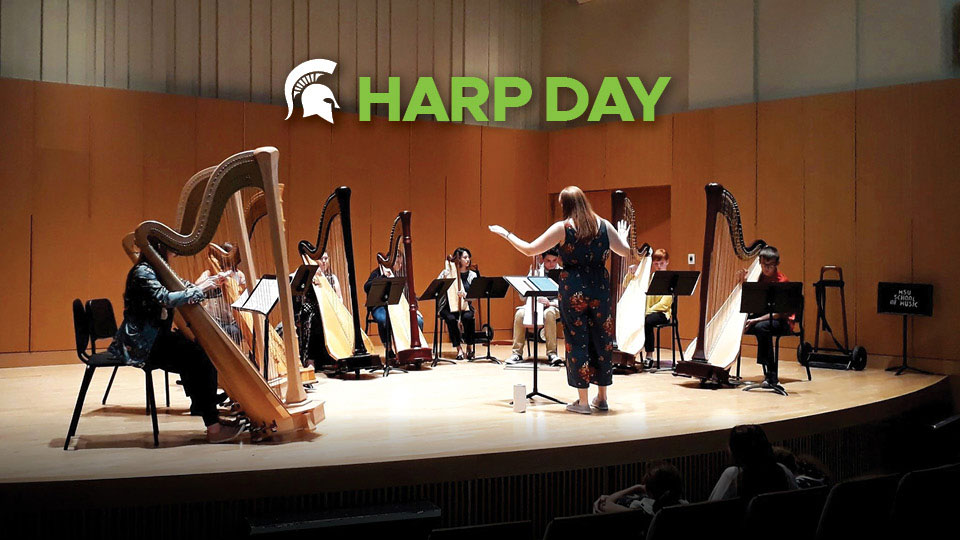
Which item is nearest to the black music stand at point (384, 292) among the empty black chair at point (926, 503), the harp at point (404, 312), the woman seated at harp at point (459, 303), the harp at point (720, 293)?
the harp at point (404, 312)

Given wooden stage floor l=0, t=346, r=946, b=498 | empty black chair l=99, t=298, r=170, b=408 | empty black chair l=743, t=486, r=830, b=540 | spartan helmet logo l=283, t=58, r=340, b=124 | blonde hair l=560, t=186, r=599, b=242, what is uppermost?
spartan helmet logo l=283, t=58, r=340, b=124

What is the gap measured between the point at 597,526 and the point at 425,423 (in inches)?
106

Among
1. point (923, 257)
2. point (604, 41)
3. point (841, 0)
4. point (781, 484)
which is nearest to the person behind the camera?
point (781, 484)

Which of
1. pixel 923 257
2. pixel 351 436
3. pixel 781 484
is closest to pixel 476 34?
pixel 923 257

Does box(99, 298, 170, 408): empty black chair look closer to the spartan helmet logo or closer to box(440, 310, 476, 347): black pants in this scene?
box(440, 310, 476, 347): black pants

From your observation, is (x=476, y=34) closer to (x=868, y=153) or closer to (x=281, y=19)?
(x=281, y=19)

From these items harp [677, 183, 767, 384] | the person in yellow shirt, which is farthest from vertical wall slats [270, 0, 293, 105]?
harp [677, 183, 767, 384]

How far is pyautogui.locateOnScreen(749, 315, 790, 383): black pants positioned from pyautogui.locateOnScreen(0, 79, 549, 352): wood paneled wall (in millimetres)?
4540

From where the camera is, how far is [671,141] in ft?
33.0

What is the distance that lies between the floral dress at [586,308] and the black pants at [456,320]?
335 centimetres

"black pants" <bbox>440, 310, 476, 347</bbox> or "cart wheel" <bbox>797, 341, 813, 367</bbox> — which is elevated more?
"black pants" <bbox>440, 310, 476, 347</bbox>

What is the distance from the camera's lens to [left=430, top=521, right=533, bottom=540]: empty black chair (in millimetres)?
2715

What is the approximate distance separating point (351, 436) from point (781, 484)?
2461 mm

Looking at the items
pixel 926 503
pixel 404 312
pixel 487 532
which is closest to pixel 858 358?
pixel 404 312
